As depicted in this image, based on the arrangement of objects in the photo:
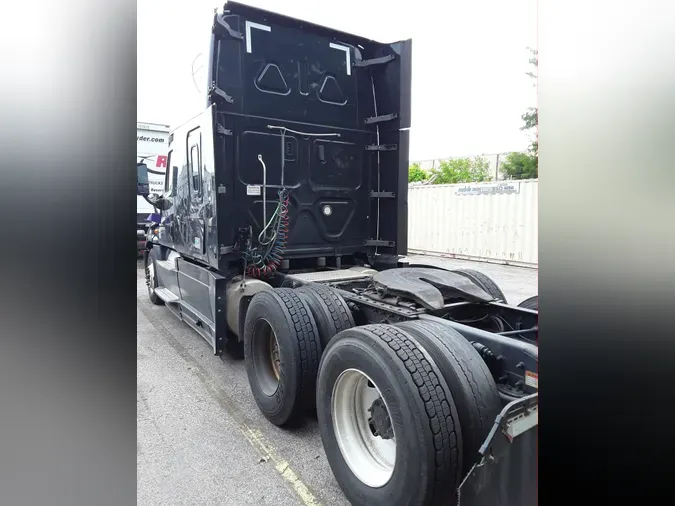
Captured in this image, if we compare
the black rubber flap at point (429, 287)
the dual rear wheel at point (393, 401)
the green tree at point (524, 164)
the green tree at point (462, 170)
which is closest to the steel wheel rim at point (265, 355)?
the dual rear wheel at point (393, 401)

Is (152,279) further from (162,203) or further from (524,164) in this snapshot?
(524,164)

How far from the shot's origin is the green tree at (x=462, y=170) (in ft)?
58.9

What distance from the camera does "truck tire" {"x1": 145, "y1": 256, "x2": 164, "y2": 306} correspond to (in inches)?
301

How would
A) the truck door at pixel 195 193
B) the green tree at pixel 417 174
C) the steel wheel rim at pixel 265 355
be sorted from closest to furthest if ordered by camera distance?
the steel wheel rim at pixel 265 355, the truck door at pixel 195 193, the green tree at pixel 417 174

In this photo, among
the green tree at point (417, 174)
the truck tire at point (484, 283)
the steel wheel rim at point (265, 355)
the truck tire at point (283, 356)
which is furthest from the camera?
the green tree at point (417, 174)

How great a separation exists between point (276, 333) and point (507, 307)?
5.57 ft

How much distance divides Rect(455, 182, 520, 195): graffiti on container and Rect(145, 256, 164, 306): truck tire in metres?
9.83

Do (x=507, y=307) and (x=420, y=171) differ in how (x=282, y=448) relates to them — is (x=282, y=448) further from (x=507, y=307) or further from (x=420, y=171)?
(x=420, y=171)

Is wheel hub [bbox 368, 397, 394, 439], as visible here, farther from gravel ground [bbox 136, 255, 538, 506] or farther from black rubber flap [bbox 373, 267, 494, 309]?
black rubber flap [bbox 373, 267, 494, 309]

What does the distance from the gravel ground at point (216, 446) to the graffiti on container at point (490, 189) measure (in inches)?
415

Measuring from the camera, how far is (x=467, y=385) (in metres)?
2.26

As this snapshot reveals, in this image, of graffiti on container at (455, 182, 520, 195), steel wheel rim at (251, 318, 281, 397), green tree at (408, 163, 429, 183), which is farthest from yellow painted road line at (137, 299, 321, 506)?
green tree at (408, 163, 429, 183)

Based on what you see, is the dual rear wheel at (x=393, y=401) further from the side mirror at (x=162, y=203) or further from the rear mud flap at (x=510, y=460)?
the side mirror at (x=162, y=203)
